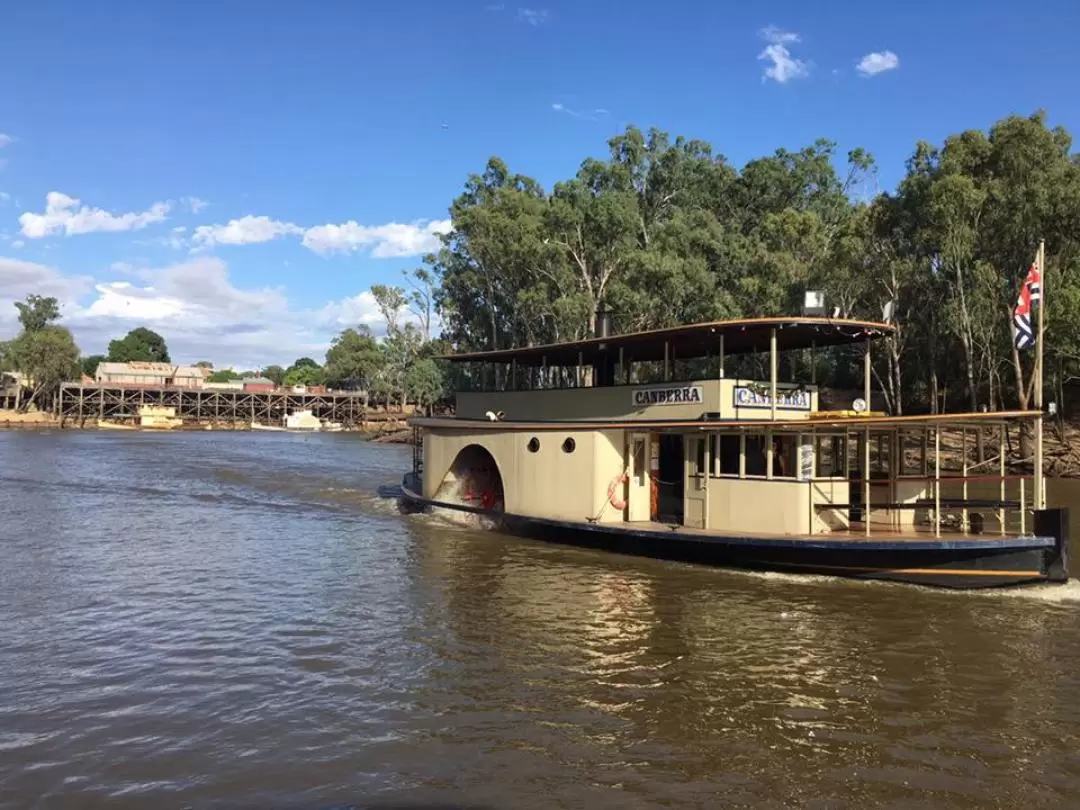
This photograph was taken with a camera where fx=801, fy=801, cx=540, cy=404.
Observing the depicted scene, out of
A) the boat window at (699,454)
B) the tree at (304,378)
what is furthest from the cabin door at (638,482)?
the tree at (304,378)

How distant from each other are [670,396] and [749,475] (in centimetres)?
213

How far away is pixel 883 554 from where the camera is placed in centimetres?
1245

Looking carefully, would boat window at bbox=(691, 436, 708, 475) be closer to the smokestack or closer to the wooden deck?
the wooden deck

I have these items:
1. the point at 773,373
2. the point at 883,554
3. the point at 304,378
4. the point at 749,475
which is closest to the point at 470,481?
the point at 749,475

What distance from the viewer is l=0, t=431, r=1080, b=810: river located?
6469 mm

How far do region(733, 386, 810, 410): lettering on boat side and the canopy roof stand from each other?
3.55 feet

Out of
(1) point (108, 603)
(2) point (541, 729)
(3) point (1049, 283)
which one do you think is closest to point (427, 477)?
(1) point (108, 603)

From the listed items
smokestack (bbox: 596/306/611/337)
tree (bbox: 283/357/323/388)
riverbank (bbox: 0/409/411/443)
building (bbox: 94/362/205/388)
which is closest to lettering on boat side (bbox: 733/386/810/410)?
smokestack (bbox: 596/306/611/337)

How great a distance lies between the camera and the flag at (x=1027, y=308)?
464 inches

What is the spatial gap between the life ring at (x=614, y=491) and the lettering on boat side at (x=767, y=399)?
2755mm

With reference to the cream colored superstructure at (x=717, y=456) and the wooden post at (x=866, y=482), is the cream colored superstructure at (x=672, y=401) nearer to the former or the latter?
the cream colored superstructure at (x=717, y=456)

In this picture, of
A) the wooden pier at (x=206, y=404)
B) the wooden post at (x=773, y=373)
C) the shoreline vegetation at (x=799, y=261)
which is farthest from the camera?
the wooden pier at (x=206, y=404)

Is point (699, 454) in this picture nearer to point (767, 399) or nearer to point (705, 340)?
point (767, 399)

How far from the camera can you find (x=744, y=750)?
7.07 m
